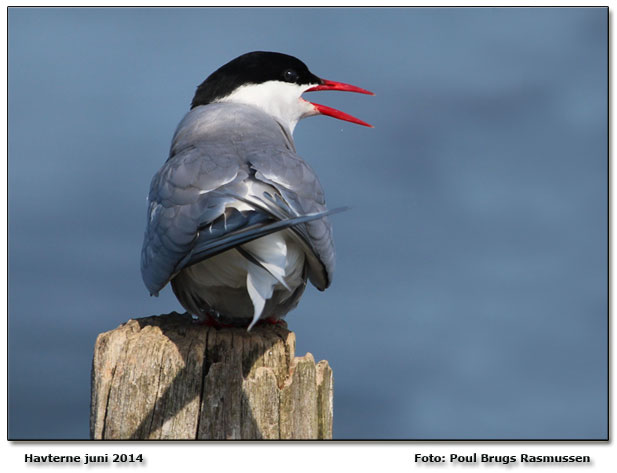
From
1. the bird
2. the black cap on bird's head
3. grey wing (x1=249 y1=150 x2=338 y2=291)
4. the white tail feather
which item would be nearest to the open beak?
the black cap on bird's head

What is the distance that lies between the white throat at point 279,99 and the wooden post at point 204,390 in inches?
114

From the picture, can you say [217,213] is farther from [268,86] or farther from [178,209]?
[268,86]

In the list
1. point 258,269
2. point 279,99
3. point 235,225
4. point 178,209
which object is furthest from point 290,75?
point 235,225

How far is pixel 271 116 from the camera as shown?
268 inches

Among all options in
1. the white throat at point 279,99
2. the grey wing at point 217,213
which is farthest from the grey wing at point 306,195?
the white throat at point 279,99

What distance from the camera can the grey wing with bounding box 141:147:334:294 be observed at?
4.23 metres

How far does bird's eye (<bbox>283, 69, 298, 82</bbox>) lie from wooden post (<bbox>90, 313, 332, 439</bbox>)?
3407 mm

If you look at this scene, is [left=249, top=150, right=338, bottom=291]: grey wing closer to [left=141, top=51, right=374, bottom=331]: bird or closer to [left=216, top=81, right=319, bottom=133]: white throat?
[left=141, top=51, right=374, bottom=331]: bird

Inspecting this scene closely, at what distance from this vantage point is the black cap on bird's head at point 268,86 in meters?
6.98

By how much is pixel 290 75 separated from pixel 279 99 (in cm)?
31

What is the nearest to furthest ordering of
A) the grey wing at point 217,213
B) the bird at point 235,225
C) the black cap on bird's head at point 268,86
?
the grey wing at point 217,213 < the bird at point 235,225 < the black cap on bird's head at point 268,86

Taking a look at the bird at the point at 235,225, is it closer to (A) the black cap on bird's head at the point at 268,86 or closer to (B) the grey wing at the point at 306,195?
(B) the grey wing at the point at 306,195

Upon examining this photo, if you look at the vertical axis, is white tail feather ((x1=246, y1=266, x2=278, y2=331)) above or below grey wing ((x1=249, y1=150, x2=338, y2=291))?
below
